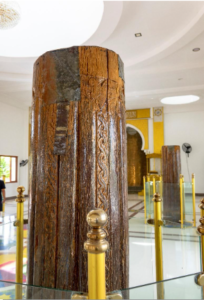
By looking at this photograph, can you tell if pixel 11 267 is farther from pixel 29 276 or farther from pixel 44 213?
pixel 44 213

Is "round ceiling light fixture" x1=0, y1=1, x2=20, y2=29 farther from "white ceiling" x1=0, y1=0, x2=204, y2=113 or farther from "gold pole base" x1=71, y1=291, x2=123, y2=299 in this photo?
"gold pole base" x1=71, y1=291, x2=123, y2=299

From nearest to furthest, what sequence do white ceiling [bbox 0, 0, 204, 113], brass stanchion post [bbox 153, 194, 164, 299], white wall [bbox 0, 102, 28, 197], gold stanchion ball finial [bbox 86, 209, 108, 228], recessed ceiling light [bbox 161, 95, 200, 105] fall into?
1. gold stanchion ball finial [bbox 86, 209, 108, 228]
2. brass stanchion post [bbox 153, 194, 164, 299]
3. white ceiling [bbox 0, 0, 204, 113]
4. white wall [bbox 0, 102, 28, 197]
5. recessed ceiling light [bbox 161, 95, 200, 105]

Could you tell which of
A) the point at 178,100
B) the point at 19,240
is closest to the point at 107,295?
the point at 19,240

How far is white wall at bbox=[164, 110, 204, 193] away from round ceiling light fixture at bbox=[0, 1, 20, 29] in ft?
27.6

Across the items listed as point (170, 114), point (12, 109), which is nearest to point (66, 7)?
point (12, 109)

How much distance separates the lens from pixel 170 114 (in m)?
12.1

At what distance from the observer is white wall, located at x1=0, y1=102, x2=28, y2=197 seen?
10445 millimetres

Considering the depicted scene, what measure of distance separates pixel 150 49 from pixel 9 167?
25.6 ft

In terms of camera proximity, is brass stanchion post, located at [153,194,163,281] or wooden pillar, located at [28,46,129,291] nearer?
wooden pillar, located at [28,46,129,291]

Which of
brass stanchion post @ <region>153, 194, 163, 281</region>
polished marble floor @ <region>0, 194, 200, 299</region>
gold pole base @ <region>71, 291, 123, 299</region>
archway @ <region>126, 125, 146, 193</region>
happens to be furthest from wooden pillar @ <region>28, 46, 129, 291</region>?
archway @ <region>126, 125, 146, 193</region>

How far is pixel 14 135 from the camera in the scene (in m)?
11.1

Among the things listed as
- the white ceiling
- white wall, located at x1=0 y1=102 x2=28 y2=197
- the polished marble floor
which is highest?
the white ceiling

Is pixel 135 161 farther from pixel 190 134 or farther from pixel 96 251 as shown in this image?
pixel 96 251

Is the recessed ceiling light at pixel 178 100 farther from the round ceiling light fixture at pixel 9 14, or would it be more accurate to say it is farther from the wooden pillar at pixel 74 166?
the wooden pillar at pixel 74 166
